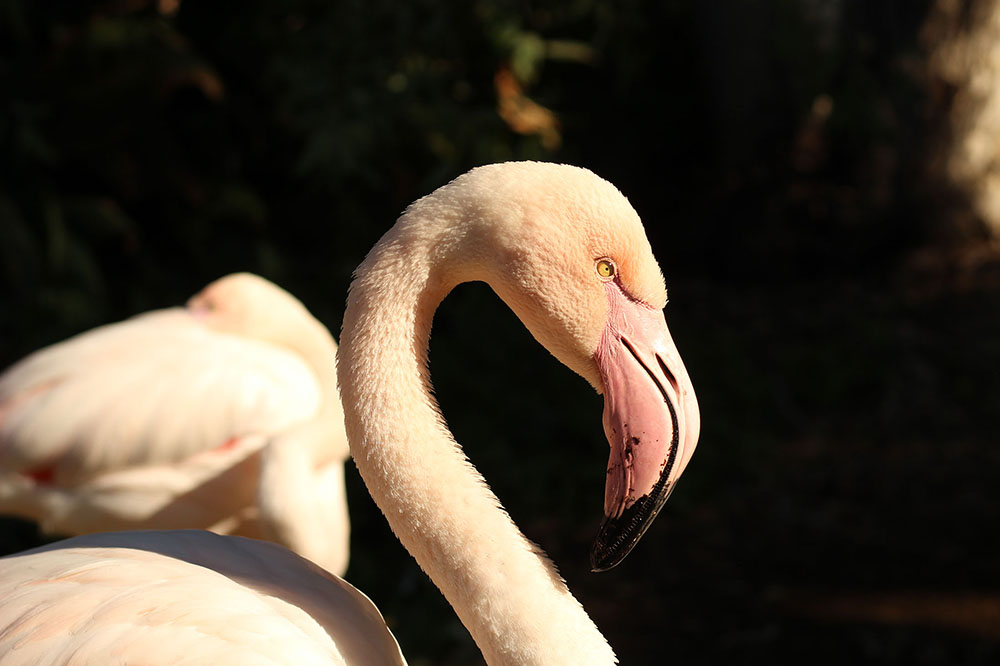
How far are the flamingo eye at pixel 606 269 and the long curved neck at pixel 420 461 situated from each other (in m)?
0.24

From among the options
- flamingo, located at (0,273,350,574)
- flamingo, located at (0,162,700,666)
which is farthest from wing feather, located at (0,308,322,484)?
flamingo, located at (0,162,700,666)

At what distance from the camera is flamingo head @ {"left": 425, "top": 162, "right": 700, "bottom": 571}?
1.68 metres

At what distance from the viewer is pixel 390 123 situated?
236 inches

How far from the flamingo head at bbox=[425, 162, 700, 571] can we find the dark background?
7.68 feet

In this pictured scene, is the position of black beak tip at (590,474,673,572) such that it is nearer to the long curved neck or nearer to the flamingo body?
the long curved neck

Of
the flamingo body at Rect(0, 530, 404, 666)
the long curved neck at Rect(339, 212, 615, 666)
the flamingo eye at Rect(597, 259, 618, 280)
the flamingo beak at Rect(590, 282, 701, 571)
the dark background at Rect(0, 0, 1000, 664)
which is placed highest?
the flamingo eye at Rect(597, 259, 618, 280)

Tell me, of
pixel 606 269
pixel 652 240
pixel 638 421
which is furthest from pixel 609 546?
pixel 652 240

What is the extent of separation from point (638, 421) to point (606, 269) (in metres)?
0.26

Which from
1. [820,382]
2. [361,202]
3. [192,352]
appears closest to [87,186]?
[361,202]

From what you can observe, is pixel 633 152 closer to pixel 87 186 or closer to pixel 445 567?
pixel 87 186

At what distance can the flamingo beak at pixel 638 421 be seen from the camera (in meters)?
Result: 1.67

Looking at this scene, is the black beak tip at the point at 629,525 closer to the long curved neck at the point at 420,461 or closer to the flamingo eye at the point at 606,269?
the long curved neck at the point at 420,461

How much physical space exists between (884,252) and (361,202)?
351 centimetres

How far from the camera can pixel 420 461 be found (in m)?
1.77
